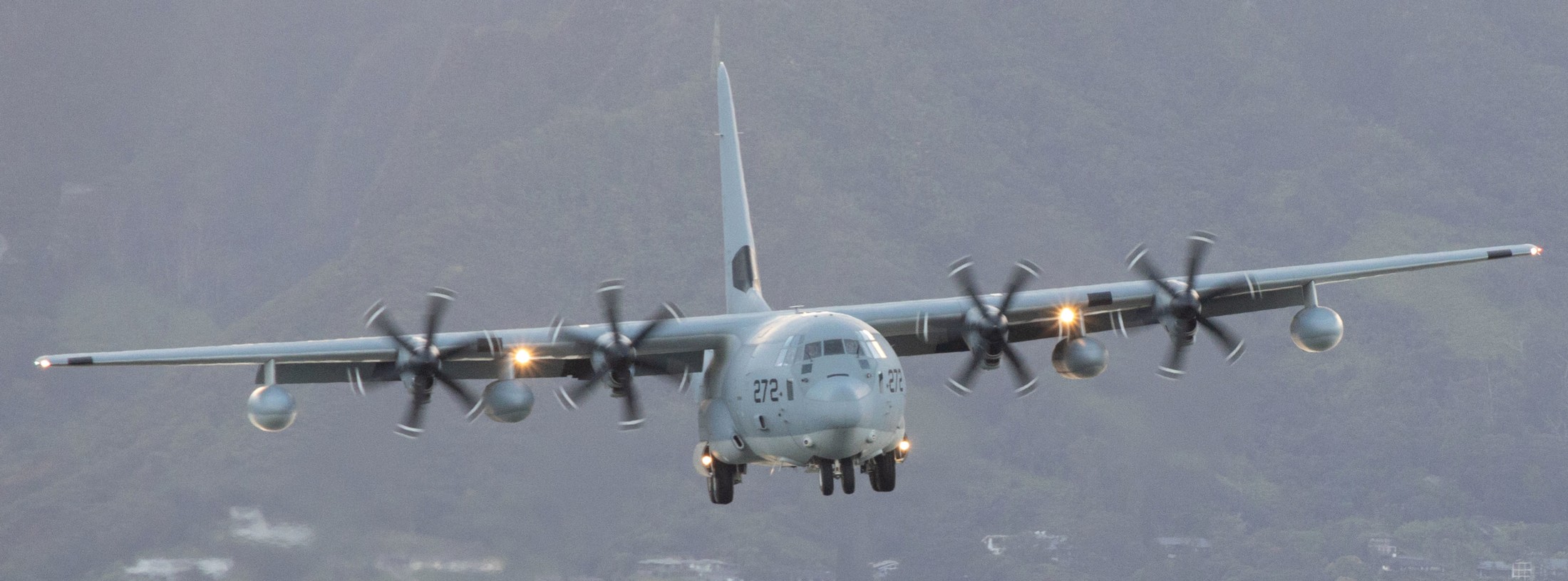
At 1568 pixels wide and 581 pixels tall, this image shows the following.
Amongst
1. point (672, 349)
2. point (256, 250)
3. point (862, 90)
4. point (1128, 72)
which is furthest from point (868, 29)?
point (672, 349)

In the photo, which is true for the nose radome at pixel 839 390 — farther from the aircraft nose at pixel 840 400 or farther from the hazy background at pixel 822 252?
the hazy background at pixel 822 252

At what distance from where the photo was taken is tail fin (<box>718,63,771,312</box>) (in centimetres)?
5081

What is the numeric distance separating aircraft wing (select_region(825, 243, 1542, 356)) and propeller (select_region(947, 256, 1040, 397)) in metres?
0.46

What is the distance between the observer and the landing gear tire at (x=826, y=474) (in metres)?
42.2

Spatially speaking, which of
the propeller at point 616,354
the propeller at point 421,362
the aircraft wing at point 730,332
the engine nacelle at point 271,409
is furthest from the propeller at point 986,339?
the engine nacelle at point 271,409

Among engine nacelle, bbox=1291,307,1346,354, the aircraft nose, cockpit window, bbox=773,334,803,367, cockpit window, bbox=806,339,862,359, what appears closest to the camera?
the aircraft nose

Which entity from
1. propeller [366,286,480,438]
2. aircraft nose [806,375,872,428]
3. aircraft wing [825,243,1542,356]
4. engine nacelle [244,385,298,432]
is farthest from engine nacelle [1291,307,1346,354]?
engine nacelle [244,385,298,432]

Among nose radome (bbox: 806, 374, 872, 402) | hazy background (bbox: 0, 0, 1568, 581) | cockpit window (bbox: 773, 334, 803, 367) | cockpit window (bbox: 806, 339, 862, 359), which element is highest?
hazy background (bbox: 0, 0, 1568, 581)

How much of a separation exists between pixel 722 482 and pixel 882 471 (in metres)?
4.24

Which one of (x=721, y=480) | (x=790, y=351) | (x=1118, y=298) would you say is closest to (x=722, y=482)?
(x=721, y=480)

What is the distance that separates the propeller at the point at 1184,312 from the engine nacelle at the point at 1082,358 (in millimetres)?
1428

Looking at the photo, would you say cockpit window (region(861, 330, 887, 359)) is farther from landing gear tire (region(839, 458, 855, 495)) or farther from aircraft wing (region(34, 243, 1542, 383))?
aircraft wing (region(34, 243, 1542, 383))

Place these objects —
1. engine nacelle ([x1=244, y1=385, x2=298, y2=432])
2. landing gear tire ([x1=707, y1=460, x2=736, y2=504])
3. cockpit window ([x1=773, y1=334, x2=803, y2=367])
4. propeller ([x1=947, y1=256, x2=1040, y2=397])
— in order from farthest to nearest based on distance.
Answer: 1. landing gear tire ([x1=707, y1=460, x2=736, y2=504])
2. propeller ([x1=947, y1=256, x2=1040, y2=397])
3. engine nacelle ([x1=244, y1=385, x2=298, y2=432])
4. cockpit window ([x1=773, y1=334, x2=803, y2=367])

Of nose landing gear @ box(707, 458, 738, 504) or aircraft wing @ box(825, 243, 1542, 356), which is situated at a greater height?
aircraft wing @ box(825, 243, 1542, 356)
